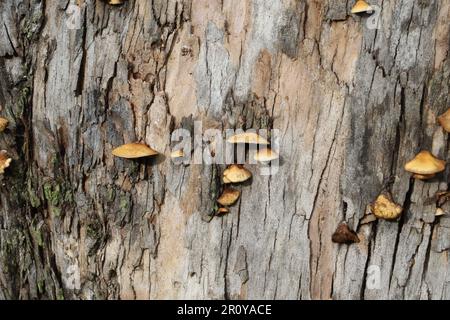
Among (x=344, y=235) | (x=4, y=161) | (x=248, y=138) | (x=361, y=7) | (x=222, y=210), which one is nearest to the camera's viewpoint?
(x=361, y=7)

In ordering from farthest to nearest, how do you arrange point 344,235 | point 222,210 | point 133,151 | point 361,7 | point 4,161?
point 4,161 < point 222,210 < point 344,235 < point 133,151 < point 361,7

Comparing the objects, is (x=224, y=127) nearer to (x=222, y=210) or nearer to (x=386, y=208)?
(x=222, y=210)

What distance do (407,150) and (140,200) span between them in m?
2.16

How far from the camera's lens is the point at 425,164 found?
3.65 meters

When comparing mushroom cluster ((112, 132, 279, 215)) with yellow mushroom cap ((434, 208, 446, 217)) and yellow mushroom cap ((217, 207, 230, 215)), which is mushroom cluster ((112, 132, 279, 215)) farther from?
yellow mushroom cap ((434, 208, 446, 217))

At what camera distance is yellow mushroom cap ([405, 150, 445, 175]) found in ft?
11.9

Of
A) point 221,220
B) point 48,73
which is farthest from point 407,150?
point 48,73

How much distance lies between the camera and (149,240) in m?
4.23

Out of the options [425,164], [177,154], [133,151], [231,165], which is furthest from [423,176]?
[133,151]

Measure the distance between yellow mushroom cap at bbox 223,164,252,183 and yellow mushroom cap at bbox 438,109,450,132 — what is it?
1.49 m

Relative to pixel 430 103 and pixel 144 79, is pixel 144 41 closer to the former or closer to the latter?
pixel 144 79

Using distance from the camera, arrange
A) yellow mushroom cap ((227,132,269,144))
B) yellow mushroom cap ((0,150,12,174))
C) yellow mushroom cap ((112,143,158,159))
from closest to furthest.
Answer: yellow mushroom cap ((227,132,269,144))
yellow mushroom cap ((112,143,158,159))
yellow mushroom cap ((0,150,12,174))

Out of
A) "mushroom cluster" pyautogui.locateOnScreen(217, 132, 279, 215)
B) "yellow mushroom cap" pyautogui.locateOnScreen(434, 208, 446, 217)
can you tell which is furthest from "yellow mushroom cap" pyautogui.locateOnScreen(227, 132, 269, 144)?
"yellow mushroom cap" pyautogui.locateOnScreen(434, 208, 446, 217)

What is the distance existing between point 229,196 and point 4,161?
1938mm
